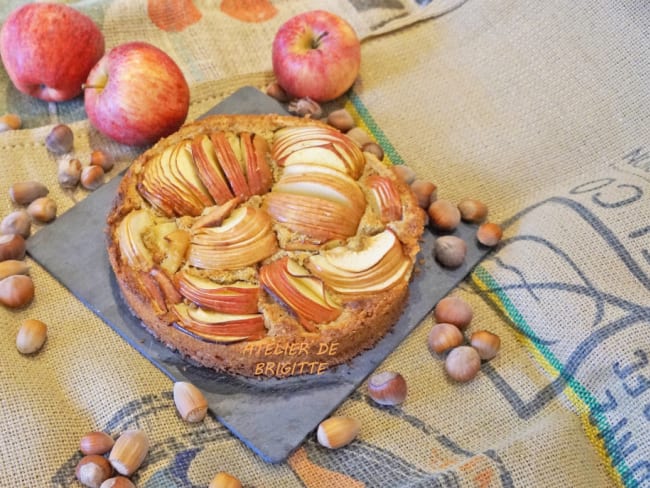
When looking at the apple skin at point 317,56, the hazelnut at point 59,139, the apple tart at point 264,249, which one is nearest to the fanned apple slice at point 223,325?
the apple tart at point 264,249

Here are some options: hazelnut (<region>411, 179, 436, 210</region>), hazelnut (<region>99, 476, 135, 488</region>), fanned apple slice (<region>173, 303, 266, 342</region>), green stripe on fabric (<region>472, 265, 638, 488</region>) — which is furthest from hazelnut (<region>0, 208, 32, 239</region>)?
green stripe on fabric (<region>472, 265, 638, 488</region>)

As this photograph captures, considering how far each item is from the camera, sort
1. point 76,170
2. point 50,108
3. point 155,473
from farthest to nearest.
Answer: point 50,108 → point 76,170 → point 155,473

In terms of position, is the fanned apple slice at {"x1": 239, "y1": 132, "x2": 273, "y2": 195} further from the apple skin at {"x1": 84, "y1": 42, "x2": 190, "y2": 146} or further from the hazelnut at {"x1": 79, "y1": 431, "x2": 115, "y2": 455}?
the hazelnut at {"x1": 79, "y1": 431, "x2": 115, "y2": 455}

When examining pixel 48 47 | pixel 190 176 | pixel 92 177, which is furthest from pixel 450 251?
pixel 48 47

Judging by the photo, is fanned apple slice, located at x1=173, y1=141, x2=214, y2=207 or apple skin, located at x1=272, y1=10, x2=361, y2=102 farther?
apple skin, located at x1=272, y1=10, x2=361, y2=102

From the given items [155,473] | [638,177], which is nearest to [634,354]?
[638,177]

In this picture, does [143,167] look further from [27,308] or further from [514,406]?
[514,406]
